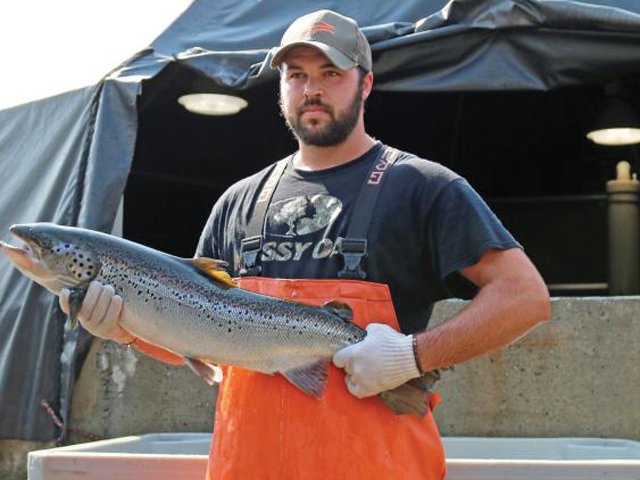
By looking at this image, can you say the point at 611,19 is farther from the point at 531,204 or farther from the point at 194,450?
the point at 531,204

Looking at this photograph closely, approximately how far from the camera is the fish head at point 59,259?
2572 millimetres

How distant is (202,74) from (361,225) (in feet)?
11.7

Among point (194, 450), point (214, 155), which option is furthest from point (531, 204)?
point (194, 450)

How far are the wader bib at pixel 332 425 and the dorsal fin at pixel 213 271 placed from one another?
13cm

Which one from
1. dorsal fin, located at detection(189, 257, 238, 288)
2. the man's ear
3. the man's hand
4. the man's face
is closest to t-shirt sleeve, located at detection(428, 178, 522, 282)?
the man's face

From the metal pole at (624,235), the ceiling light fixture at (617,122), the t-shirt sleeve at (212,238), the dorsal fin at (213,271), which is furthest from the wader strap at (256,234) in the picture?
the metal pole at (624,235)

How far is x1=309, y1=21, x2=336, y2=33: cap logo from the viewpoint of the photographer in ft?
9.32

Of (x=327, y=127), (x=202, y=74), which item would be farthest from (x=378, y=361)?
(x=202, y=74)

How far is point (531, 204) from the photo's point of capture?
10.5 metres

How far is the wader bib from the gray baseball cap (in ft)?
1.38

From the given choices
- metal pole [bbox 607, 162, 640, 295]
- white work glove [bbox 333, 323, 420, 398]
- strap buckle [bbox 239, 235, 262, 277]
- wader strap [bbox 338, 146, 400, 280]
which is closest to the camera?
white work glove [bbox 333, 323, 420, 398]

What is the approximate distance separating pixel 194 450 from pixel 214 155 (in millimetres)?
5661

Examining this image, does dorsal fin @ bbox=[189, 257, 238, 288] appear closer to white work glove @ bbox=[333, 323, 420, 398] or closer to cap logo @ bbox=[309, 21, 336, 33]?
white work glove @ bbox=[333, 323, 420, 398]

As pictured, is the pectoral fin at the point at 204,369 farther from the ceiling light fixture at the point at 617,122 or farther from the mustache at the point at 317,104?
the ceiling light fixture at the point at 617,122
